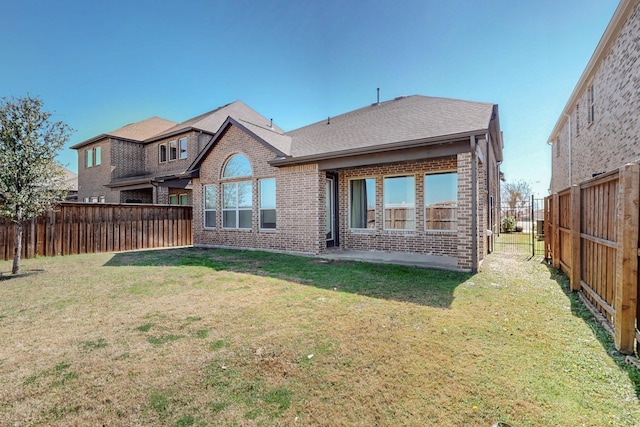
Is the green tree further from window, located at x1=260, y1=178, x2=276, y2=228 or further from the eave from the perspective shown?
the eave

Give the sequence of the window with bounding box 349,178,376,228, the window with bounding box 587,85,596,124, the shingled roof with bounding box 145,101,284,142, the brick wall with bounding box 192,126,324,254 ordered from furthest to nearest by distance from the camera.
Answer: the shingled roof with bounding box 145,101,284,142, the window with bounding box 587,85,596,124, the window with bounding box 349,178,376,228, the brick wall with bounding box 192,126,324,254

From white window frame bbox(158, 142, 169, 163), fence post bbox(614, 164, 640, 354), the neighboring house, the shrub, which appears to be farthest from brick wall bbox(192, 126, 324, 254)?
the shrub

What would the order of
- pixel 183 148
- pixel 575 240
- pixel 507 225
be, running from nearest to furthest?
pixel 575 240
pixel 183 148
pixel 507 225

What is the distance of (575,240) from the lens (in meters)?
5.36

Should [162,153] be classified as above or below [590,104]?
below

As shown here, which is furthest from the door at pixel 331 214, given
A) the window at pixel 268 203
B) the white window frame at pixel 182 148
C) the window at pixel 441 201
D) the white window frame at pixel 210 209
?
the white window frame at pixel 182 148

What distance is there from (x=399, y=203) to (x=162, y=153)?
17.6 meters

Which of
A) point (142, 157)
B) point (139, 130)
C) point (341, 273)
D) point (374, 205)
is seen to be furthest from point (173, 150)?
point (341, 273)

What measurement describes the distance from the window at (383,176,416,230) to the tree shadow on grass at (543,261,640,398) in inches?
177

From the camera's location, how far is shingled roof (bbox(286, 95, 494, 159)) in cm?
792

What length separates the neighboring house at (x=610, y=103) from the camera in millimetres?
7535

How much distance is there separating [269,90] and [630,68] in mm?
13459

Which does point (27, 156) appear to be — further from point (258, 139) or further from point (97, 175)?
point (97, 175)

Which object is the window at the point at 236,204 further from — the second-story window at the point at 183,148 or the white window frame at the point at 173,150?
the white window frame at the point at 173,150
